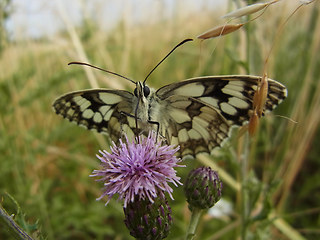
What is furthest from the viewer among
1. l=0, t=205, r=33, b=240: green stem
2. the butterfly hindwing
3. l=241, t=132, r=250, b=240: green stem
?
l=241, t=132, r=250, b=240: green stem

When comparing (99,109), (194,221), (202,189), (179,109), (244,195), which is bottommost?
(244,195)

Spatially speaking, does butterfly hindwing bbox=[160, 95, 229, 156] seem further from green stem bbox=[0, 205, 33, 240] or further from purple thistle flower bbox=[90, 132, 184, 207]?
green stem bbox=[0, 205, 33, 240]

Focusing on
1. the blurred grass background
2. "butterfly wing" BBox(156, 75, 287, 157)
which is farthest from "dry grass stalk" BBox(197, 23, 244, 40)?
the blurred grass background

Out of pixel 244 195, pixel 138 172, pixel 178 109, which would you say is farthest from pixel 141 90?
pixel 244 195

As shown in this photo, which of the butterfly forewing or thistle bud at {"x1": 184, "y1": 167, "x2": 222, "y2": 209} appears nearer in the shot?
thistle bud at {"x1": 184, "y1": 167, "x2": 222, "y2": 209}

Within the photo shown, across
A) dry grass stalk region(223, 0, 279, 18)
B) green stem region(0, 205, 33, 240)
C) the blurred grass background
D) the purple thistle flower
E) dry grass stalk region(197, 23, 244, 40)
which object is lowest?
the blurred grass background

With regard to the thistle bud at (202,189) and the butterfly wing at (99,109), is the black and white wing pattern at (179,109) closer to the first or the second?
the butterfly wing at (99,109)

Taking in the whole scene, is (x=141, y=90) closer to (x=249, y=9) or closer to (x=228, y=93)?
(x=228, y=93)

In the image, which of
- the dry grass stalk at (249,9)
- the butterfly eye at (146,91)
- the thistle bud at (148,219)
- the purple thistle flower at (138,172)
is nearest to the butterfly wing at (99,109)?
the butterfly eye at (146,91)
